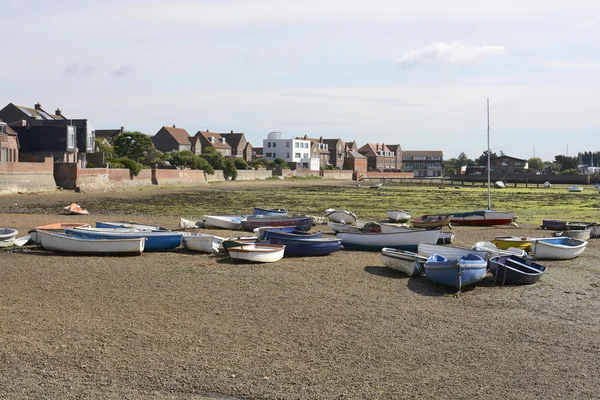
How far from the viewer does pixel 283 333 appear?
501 inches

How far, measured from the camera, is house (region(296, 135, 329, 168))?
532 feet

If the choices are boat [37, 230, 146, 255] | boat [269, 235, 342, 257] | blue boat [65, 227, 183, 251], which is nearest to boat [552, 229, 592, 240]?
boat [269, 235, 342, 257]

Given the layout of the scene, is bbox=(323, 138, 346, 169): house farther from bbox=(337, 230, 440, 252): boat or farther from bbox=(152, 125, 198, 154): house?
bbox=(337, 230, 440, 252): boat

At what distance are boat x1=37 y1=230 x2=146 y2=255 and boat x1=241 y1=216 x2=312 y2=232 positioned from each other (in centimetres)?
833

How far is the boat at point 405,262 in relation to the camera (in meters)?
18.4

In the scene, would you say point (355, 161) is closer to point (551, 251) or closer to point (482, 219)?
point (482, 219)

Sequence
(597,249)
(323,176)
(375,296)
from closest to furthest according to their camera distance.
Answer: (375,296)
(597,249)
(323,176)

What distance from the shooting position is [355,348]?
→ 11.9 metres

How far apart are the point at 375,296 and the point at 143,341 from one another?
6303mm

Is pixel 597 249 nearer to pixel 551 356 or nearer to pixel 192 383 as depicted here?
pixel 551 356

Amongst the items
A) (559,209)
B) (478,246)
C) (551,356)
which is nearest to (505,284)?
(478,246)

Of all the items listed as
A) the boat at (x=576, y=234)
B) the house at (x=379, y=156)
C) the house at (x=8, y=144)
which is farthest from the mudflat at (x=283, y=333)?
the house at (x=379, y=156)

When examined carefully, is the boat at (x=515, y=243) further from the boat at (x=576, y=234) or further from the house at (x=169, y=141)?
the house at (x=169, y=141)

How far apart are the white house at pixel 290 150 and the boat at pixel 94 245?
429 feet
